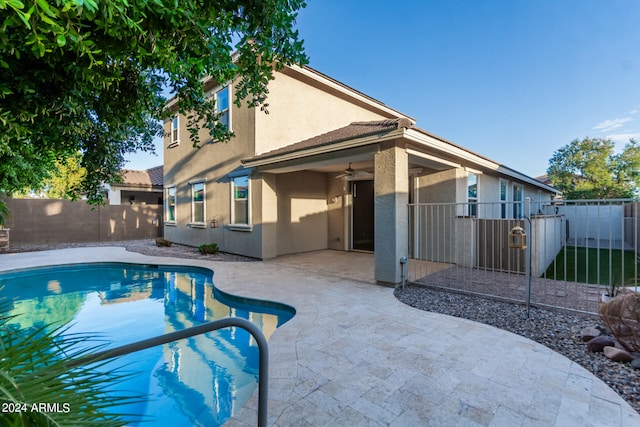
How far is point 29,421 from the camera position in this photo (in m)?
0.75

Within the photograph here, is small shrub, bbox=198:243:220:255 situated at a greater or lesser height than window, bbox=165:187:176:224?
lesser

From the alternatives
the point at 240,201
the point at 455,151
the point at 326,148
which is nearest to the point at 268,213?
the point at 240,201

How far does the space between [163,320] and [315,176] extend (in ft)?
27.8

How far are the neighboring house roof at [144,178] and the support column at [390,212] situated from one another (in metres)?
18.5

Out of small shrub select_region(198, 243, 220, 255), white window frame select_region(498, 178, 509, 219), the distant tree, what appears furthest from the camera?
the distant tree

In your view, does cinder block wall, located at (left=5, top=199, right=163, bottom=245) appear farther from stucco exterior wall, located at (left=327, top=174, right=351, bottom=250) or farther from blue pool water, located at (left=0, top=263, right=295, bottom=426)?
stucco exterior wall, located at (left=327, top=174, right=351, bottom=250)

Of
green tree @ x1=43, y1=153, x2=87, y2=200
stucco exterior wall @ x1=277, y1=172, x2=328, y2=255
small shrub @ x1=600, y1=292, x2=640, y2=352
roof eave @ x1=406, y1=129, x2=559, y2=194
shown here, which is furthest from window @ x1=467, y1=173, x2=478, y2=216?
green tree @ x1=43, y1=153, x2=87, y2=200

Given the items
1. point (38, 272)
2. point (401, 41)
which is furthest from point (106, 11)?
point (401, 41)

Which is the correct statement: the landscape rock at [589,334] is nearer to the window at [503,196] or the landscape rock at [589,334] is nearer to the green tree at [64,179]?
the window at [503,196]

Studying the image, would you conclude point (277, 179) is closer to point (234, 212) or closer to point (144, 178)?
point (234, 212)

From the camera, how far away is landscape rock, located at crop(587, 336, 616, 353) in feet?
13.0

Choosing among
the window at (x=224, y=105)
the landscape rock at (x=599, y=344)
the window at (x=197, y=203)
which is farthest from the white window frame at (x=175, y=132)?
the landscape rock at (x=599, y=344)

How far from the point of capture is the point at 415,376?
342 cm

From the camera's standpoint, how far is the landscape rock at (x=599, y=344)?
3.97m
